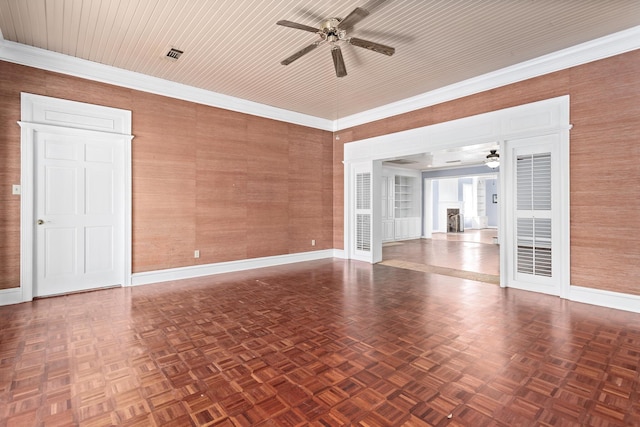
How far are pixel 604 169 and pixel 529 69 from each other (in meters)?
1.67

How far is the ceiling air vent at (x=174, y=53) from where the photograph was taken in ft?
12.9

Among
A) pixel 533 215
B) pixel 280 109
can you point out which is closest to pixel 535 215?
pixel 533 215

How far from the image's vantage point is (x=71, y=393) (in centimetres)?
197

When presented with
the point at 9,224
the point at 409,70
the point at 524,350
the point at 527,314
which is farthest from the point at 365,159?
the point at 9,224

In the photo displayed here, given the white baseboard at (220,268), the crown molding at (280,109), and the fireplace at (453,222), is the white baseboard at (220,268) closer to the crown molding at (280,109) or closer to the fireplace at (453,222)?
the crown molding at (280,109)

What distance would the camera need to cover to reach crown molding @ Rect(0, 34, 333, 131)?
3.87 metres

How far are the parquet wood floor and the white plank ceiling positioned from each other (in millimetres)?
3003

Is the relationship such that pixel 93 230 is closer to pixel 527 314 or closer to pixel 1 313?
pixel 1 313

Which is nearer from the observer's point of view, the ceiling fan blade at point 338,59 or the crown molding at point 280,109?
the ceiling fan blade at point 338,59

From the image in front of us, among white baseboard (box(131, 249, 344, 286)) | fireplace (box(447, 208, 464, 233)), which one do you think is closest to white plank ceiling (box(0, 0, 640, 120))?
white baseboard (box(131, 249, 344, 286))

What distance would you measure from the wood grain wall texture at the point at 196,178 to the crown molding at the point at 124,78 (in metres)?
0.09

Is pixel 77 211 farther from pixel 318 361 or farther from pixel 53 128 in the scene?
pixel 318 361

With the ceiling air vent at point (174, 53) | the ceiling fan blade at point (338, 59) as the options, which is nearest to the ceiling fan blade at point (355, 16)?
the ceiling fan blade at point (338, 59)

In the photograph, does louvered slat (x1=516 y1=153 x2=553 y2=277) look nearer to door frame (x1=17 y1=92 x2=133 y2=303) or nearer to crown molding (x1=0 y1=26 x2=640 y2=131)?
crown molding (x1=0 y1=26 x2=640 y2=131)
